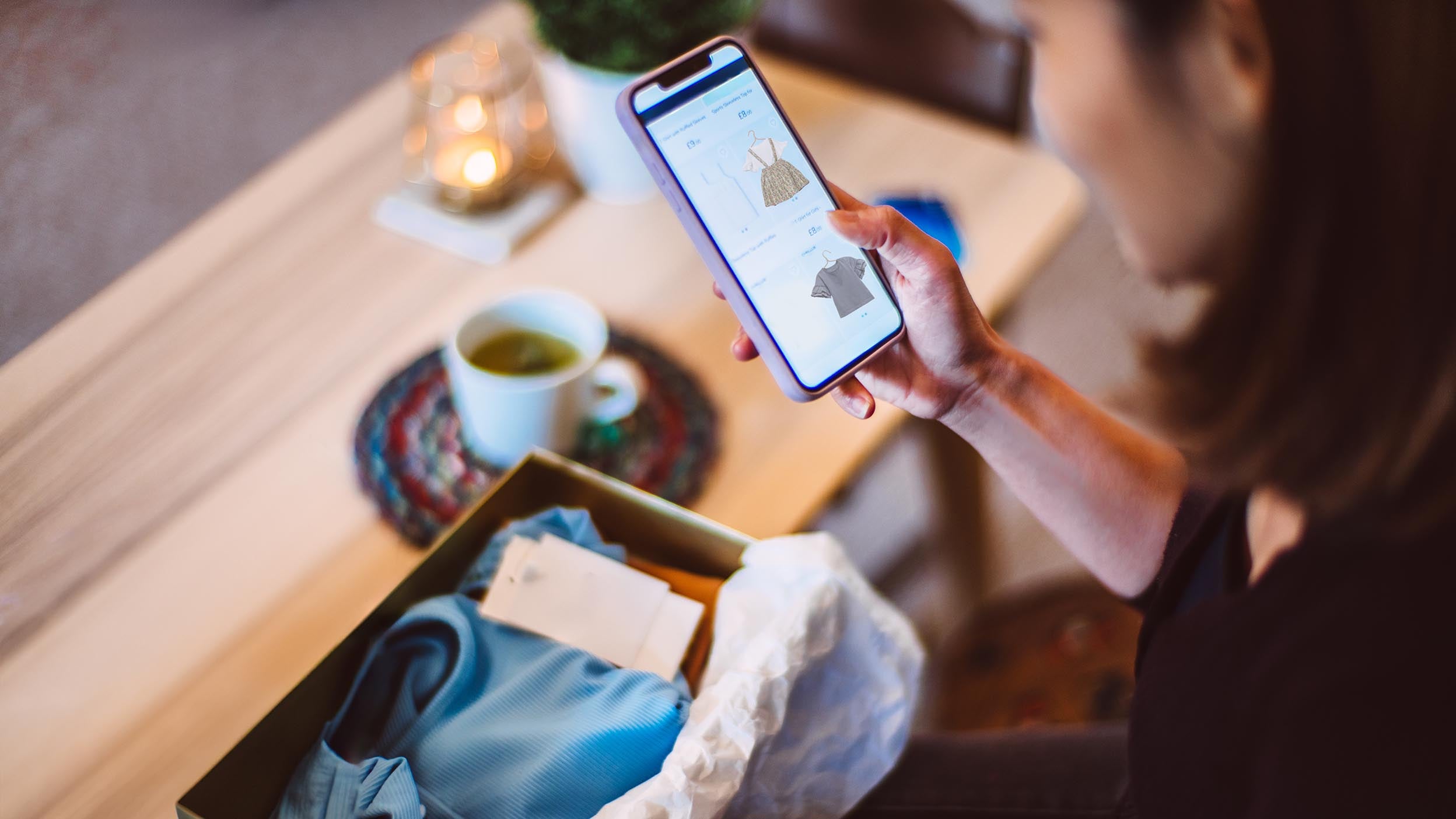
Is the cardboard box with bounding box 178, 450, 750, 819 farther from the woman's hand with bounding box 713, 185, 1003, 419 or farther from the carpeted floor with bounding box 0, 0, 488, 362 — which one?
the carpeted floor with bounding box 0, 0, 488, 362

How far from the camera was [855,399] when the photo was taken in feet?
2.34

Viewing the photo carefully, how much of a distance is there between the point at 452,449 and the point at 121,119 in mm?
301

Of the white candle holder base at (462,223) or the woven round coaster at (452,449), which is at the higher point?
the white candle holder base at (462,223)

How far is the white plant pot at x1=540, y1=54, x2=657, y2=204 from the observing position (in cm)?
89

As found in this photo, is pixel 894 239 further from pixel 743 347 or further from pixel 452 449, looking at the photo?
pixel 452 449

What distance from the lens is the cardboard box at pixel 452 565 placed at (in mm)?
517

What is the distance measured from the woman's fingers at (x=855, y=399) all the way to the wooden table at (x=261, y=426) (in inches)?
3.1

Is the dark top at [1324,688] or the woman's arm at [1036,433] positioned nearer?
the dark top at [1324,688]

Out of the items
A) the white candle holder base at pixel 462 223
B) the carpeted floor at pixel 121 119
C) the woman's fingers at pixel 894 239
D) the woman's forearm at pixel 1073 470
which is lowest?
the woman's forearm at pixel 1073 470

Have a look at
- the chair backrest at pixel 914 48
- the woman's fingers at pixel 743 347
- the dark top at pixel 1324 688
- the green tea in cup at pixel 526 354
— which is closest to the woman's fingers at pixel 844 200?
the woman's fingers at pixel 743 347

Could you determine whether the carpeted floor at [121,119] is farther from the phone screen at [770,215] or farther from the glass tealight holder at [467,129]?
the phone screen at [770,215]

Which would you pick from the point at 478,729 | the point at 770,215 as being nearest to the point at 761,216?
the point at 770,215

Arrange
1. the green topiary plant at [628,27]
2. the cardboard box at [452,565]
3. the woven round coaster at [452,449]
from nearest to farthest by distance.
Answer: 1. the cardboard box at [452,565]
2. the woven round coaster at [452,449]
3. the green topiary plant at [628,27]

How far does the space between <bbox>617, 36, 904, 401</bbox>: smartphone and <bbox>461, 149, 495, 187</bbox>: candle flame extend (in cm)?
30
